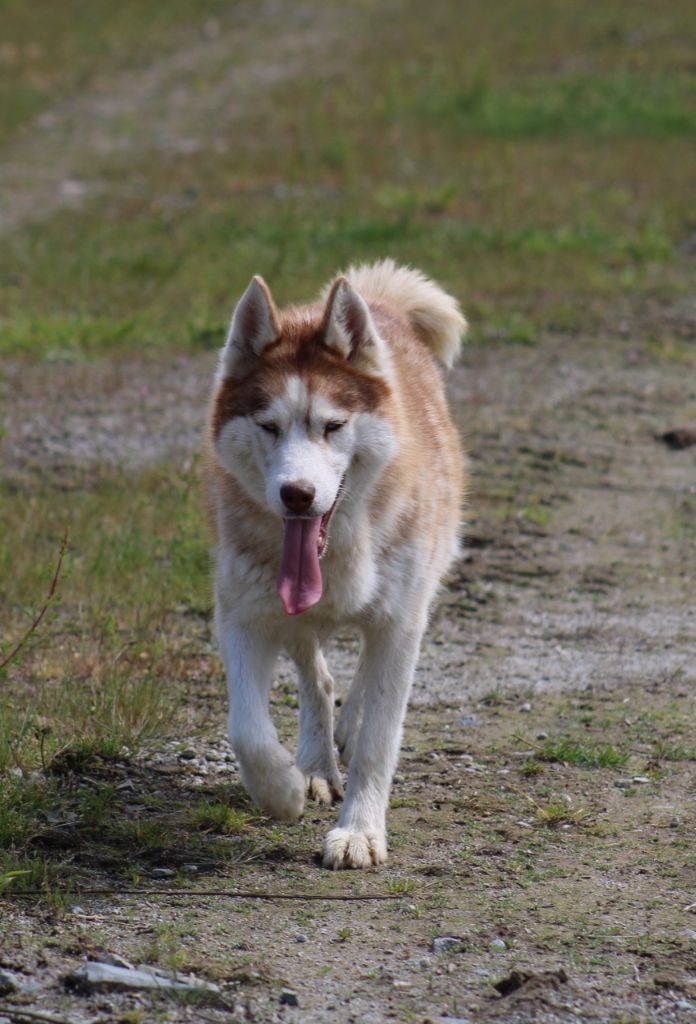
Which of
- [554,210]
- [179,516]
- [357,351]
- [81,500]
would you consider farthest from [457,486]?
[554,210]

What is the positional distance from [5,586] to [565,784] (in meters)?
2.79

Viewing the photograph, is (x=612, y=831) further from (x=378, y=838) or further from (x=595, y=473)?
(x=595, y=473)

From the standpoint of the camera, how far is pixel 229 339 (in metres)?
4.91

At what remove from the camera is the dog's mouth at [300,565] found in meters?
4.74

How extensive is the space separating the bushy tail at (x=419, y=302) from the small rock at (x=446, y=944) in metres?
2.94

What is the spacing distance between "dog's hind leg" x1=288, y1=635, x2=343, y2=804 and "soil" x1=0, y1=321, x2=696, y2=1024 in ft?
0.62

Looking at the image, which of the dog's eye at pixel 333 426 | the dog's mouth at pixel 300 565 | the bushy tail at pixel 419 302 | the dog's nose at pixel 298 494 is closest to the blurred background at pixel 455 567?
the dog's mouth at pixel 300 565

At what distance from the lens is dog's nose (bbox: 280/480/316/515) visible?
14.9 ft

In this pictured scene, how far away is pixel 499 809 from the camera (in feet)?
17.4

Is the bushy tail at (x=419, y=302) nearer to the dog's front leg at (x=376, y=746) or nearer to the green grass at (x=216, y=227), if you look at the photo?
the green grass at (x=216, y=227)

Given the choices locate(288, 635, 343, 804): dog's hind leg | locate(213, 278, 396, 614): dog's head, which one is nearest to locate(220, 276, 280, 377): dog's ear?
locate(213, 278, 396, 614): dog's head

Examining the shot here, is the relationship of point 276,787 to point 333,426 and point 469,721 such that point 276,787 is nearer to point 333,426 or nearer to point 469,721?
point 333,426

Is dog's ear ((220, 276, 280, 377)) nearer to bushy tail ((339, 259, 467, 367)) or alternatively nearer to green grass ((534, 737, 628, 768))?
bushy tail ((339, 259, 467, 367))

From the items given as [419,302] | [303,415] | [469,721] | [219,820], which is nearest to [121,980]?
[219,820]
